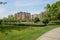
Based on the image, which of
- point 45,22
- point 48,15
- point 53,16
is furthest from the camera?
point 48,15

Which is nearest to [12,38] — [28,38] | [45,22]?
[28,38]

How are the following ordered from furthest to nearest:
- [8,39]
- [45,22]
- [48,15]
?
1. [48,15]
2. [45,22]
3. [8,39]

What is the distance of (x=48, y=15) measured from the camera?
50.0 meters

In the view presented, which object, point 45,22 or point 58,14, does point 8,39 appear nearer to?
point 45,22

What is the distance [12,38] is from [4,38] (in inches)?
22.8

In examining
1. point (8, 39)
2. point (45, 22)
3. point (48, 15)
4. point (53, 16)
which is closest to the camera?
point (8, 39)

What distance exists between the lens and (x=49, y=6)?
1890 inches

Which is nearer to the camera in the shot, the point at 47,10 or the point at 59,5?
the point at 59,5

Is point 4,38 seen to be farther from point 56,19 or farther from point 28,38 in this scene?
point 56,19

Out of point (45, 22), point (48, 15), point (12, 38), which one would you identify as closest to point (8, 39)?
point (12, 38)

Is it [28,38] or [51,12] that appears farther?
[51,12]

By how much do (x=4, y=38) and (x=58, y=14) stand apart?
37.5m

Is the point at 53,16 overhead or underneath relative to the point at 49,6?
underneath

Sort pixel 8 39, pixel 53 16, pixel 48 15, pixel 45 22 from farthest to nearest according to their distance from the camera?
pixel 48 15 < pixel 53 16 < pixel 45 22 < pixel 8 39
